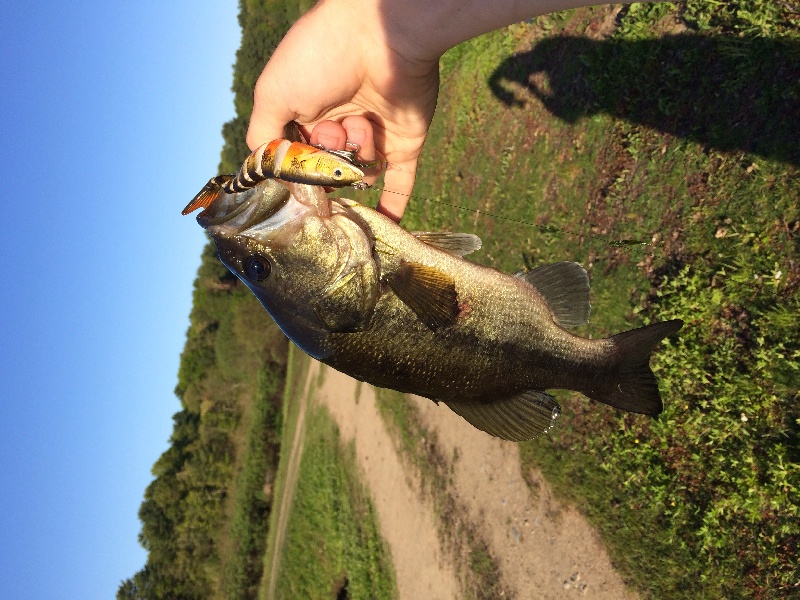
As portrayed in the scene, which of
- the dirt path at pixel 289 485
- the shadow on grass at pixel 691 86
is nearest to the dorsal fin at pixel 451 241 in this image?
the shadow on grass at pixel 691 86

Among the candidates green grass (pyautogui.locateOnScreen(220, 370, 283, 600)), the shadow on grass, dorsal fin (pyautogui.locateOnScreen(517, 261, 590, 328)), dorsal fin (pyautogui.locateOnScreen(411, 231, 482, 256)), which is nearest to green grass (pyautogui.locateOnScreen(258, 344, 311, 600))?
green grass (pyautogui.locateOnScreen(220, 370, 283, 600))

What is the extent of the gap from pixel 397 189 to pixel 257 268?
197 cm

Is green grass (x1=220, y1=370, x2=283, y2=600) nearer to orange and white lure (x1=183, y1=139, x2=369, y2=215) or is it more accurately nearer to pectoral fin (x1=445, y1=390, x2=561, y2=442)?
pectoral fin (x1=445, y1=390, x2=561, y2=442)

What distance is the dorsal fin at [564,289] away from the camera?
3.47 m

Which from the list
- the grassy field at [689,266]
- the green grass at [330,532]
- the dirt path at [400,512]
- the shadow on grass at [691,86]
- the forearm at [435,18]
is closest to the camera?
the forearm at [435,18]

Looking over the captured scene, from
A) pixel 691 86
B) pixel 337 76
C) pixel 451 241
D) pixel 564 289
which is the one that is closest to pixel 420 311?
pixel 451 241

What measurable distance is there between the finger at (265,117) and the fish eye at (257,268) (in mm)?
1204

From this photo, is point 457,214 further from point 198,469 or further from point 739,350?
point 198,469

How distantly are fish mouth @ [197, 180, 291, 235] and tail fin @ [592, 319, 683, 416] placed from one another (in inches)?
83.2

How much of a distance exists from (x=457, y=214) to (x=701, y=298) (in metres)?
6.55

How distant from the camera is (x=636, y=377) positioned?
10.8 ft

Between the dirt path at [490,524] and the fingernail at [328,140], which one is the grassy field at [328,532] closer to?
the dirt path at [490,524]

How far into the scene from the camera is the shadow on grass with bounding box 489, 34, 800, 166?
514 cm

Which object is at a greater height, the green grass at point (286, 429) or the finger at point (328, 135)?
the green grass at point (286, 429)
